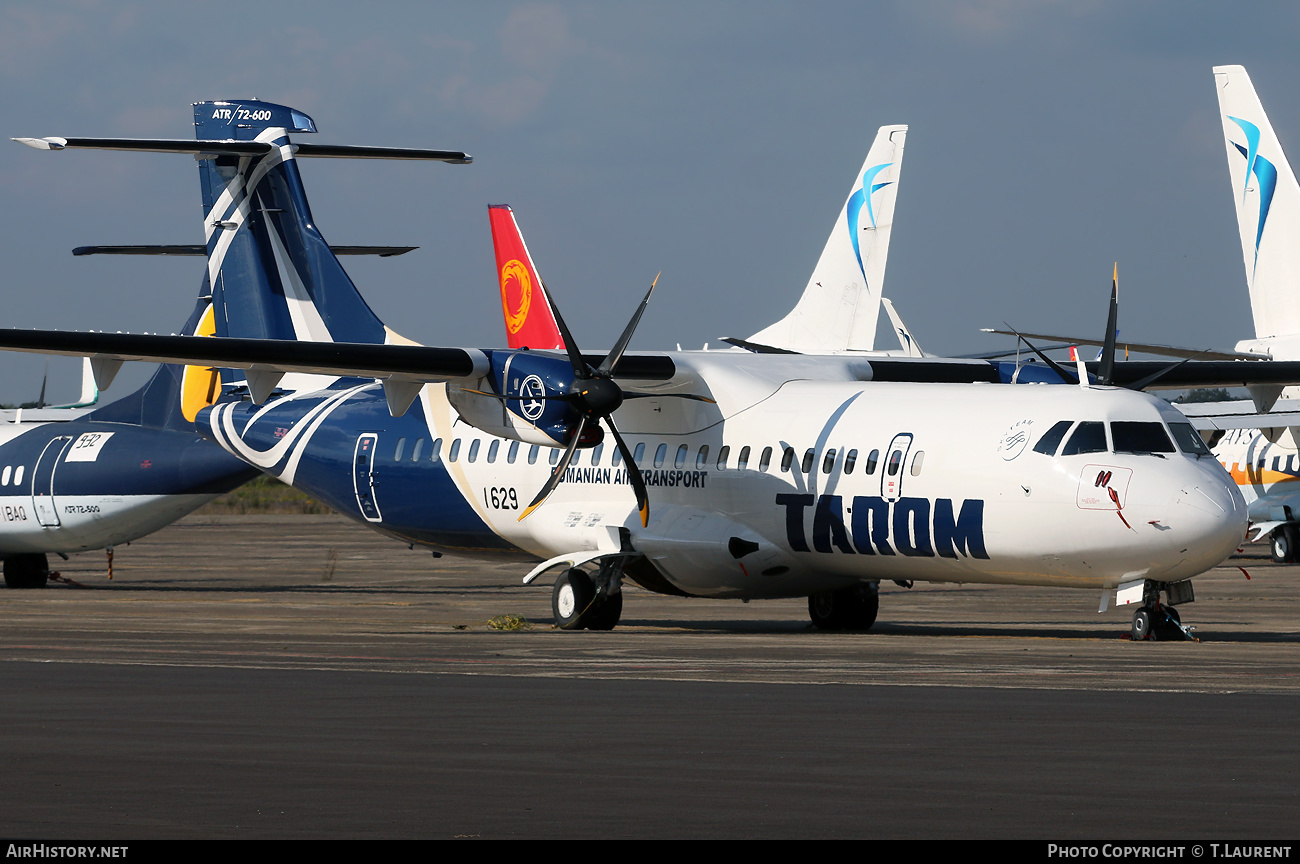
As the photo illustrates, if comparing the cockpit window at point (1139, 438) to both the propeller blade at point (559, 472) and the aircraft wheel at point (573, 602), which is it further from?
the aircraft wheel at point (573, 602)

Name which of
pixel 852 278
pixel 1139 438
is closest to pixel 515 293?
pixel 852 278

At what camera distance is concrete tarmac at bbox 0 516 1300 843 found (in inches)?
315

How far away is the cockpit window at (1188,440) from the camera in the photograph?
60.7ft

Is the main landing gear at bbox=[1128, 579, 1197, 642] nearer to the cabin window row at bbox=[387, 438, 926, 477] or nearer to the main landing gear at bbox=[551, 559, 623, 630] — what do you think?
the cabin window row at bbox=[387, 438, 926, 477]

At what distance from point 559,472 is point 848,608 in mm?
3883

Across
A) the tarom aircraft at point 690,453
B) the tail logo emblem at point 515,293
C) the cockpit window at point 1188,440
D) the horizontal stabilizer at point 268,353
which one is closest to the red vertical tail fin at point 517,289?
the tail logo emblem at point 515,293

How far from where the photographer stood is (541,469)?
23.5m

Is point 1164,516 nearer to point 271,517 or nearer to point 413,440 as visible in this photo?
point 413,440

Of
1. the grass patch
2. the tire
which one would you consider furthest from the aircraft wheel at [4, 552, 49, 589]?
the grass patch

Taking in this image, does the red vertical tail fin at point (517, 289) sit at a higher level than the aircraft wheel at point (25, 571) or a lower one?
higher

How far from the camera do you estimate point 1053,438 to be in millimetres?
18641

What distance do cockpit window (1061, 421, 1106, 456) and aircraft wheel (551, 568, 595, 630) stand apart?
624 cm

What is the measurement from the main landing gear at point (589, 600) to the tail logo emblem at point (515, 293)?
6.69 metres

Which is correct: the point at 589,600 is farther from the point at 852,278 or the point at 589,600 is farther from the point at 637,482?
the point at 852,278
